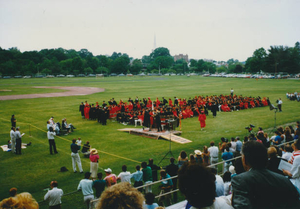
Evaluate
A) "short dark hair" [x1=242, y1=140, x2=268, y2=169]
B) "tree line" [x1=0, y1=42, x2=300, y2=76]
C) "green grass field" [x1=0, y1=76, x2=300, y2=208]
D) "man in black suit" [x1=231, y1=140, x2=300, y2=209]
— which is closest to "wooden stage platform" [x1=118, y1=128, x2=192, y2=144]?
"green grass field" [x1=0, y1=76, x2=300, y2=208]

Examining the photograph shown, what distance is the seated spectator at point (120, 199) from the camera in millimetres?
2455

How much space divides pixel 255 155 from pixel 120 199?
1857mm

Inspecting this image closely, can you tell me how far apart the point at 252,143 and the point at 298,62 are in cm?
11839

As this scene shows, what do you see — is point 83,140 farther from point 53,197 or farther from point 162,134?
point 53,197

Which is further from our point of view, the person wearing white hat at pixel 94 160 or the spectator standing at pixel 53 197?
the person wearing white hat at pixel 94 160

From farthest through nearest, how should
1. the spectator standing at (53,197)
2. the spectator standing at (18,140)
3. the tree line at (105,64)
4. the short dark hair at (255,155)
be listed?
the tree line at (105,64) < the spectator standing at (18,140) < the spectator standing at (53,197) < the short dark hair at (255,155)

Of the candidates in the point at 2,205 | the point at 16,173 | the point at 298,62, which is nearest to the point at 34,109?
the point at 16,173

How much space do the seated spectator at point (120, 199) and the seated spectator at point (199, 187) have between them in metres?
0.59

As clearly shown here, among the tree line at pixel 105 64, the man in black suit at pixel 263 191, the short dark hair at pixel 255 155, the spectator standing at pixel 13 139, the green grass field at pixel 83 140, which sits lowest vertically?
the green grass field at pixel 83 140

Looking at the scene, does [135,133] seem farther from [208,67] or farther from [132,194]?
[208,67]

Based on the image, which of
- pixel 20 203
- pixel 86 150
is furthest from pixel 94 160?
pixel 20 203

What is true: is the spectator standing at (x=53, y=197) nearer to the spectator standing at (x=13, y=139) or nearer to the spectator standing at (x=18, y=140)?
the spectator standing at (x=18, y=140)

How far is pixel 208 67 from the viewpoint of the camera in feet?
541

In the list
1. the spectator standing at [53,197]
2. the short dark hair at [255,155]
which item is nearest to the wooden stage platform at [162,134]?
the spectator standing at [53,197]
